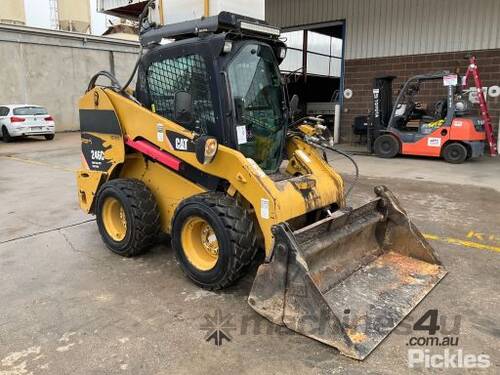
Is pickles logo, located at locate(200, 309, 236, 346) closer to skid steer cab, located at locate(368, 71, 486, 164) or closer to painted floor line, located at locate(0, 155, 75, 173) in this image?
painted floor line, located at locate(0, 155, 75, 173)

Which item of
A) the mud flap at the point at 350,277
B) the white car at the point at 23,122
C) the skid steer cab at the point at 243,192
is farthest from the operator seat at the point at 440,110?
the white car at the point at 23,122

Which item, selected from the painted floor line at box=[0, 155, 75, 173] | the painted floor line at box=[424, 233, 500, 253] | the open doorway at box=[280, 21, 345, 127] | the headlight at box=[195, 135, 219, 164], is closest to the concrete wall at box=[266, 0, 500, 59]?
the open doorway at box=[280, 21, 345, 127]

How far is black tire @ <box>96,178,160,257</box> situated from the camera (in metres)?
4.26

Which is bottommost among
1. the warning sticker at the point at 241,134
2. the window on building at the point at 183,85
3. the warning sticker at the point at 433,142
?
the warning sticker at the point at 433,142

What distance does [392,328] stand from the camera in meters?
3.13

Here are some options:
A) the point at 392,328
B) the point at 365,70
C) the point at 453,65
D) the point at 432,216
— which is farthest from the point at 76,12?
the point at 392,328

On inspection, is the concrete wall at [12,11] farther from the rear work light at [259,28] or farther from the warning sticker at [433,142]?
the rear work light at [259,28]

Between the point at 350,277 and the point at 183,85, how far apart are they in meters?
2.27

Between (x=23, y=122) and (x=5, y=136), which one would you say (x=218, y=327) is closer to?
(x=23, y=122)

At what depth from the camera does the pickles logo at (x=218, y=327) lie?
312cm

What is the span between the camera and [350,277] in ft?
12.2

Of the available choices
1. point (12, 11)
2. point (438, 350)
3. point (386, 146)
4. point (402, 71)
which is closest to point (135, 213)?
point (438, 350)

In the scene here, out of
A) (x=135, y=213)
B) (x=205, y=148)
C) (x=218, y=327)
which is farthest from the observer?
(x=135, y=213)

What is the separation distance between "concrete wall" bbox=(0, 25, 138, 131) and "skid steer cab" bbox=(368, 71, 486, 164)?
50.3ft
